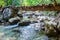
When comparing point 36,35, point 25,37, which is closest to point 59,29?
point 36,35

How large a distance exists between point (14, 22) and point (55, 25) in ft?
9.81

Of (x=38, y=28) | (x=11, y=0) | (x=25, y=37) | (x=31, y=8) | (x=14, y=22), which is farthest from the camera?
(x=11, y=0)

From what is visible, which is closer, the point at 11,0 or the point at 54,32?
the point at 54,32

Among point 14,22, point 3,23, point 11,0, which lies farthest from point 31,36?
point 11,0

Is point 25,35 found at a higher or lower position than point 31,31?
lower

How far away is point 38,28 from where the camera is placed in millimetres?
6996

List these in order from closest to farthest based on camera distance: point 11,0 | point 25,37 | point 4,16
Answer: point 25,37, point 4,16, point 11,0

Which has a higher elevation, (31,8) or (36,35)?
(31,8)

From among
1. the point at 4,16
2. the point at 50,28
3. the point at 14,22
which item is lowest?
the point at 50,28

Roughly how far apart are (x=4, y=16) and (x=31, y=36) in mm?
3668

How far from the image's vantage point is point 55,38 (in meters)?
5.53

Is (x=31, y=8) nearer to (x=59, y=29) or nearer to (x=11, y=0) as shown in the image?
(x=59, y=29)

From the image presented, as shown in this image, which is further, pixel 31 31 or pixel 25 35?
pixel 31 31

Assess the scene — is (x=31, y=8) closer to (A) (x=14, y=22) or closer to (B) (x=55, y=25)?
(B) (x=55, y=25)
